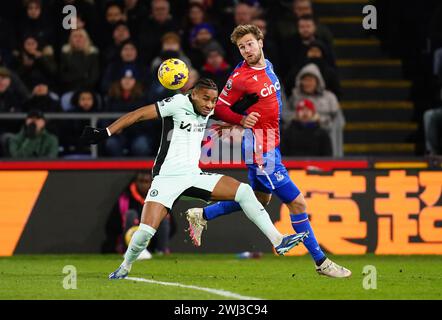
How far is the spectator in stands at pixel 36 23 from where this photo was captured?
63.1 feet

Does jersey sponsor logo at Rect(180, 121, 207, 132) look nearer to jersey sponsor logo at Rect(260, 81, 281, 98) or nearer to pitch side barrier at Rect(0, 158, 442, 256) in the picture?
jersey sponsor logo at Rect(260, 81, 281, 98)

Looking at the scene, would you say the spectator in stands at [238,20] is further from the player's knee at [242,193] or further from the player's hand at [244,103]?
the player's knee at [242,193]

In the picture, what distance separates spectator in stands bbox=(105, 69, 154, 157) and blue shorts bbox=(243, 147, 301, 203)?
17.2ft

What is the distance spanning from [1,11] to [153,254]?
610 cm

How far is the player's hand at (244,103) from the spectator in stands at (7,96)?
653cm

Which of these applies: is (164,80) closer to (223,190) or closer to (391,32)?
(223,190)

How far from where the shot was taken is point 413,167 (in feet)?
53.2

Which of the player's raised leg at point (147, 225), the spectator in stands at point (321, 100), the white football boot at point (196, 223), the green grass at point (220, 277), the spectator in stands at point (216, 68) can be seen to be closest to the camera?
the green grass at point (220, 277)

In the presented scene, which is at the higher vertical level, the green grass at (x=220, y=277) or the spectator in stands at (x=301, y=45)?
the spectator in stands at (x=301, y=45)

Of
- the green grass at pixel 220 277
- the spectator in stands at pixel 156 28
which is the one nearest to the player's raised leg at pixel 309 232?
the green grass at pixel 220 277

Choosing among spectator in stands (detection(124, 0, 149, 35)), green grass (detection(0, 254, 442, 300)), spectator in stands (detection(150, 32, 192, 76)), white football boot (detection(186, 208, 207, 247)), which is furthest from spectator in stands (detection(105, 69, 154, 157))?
white football boot (detection(186, 208, 207, 247))
